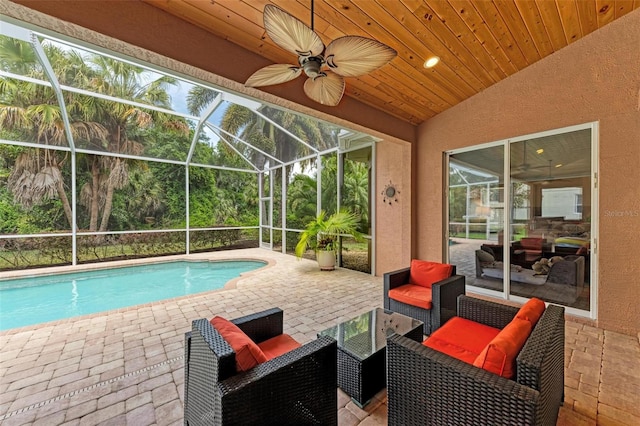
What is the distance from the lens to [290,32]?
64.2 inches

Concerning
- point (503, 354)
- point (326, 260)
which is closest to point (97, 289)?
point (326, 260)

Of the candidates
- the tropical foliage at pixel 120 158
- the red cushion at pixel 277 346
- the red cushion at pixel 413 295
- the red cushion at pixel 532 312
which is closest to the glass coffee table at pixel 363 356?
the red cushion at pixel 277 346

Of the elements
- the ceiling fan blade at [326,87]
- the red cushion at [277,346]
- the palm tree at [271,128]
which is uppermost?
the palm tree at [271,128]

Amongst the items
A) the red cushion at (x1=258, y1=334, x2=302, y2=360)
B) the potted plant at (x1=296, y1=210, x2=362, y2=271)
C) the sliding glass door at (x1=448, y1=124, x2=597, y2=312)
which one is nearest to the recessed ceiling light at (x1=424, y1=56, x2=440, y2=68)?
the sliding glass door at (x1=448, y1=124, x2=597, y2=312)

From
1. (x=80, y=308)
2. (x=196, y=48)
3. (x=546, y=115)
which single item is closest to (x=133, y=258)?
(x=80, y=308)

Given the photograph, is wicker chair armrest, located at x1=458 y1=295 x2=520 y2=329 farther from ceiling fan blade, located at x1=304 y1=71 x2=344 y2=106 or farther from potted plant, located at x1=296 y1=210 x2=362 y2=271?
potted plant, located at x1=296 y1=210 x2=362 y2=271

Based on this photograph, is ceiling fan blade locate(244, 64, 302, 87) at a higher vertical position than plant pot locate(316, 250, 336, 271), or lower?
higher

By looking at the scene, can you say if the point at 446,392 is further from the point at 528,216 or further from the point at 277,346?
the point at 528,216

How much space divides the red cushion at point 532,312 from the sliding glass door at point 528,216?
91.8 inches

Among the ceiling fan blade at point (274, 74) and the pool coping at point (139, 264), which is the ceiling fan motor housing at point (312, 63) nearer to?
the ceiling fan blade at point (274, 74)

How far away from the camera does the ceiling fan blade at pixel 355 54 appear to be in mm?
1712

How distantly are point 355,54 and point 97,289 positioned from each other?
671 cm

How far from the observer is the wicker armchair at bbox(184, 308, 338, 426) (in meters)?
1.23

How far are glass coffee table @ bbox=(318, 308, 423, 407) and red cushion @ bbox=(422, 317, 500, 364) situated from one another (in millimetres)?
291
